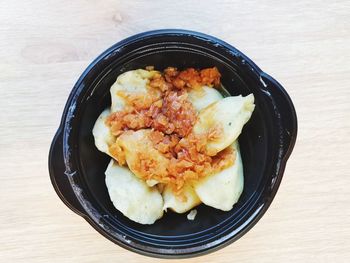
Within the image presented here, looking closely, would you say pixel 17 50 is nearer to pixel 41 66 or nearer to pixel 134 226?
pixel 41 66

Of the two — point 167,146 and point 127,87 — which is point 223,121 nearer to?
point 167,146

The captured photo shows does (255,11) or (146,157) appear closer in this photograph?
(146,157)

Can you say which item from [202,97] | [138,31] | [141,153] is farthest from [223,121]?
[138,31]

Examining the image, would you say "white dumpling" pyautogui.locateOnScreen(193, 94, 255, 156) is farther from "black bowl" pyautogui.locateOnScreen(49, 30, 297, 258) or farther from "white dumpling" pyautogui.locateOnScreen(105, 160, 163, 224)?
"white dumpling" pyautogui.locateOnScreen(105, 160, 163, 224)

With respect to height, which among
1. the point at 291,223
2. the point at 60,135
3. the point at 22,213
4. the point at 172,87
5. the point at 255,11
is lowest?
the point at 22,213

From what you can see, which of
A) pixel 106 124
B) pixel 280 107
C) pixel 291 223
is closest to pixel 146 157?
pixel 106 124

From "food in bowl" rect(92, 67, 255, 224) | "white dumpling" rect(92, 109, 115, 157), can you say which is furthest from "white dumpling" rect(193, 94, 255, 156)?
"white dumpling" rect(92, 109, 115, 157)

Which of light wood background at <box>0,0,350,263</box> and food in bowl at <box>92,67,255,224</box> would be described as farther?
light wood background at <box>0,0,350,263</box>

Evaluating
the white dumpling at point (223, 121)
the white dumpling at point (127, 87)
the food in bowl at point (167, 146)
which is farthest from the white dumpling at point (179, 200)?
the white dumpling at point (127, 87)
